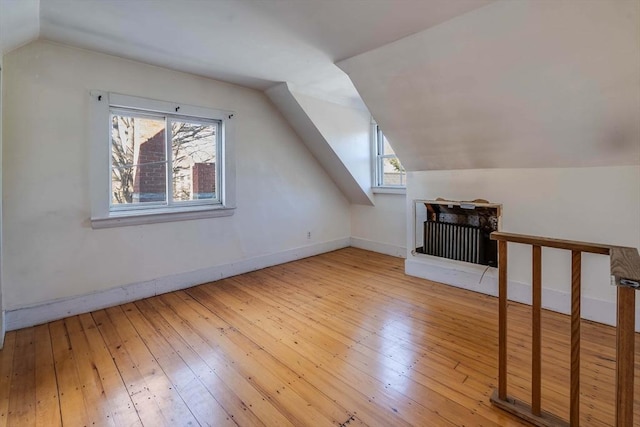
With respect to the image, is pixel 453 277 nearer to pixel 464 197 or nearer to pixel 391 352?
pixel 464 197

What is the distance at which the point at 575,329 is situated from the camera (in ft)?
4.67

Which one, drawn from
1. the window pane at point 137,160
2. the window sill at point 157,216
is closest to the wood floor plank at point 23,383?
the window sill at point 157,216

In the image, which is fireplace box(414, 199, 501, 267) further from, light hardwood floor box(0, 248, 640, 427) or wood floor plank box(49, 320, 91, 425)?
wood floor plank box(49, 320, 91, 425)

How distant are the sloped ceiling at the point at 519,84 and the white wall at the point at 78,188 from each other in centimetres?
178

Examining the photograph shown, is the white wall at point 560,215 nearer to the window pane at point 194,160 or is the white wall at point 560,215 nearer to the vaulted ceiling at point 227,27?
the vaulted ceiling at point 227,27

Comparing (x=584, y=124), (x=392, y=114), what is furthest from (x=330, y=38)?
(x=584, y=124)

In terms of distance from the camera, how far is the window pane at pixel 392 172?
4.68m

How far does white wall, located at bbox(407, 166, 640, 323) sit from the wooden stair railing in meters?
1.51

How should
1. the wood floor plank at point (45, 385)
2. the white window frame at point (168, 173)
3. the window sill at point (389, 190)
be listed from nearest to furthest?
the wood floor plank at point (45, 385)
the white window frame at point (168, 173)
the window sill at point (389, 190)

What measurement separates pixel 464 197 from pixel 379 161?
1.82 meters

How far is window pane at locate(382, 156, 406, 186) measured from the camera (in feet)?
15.3

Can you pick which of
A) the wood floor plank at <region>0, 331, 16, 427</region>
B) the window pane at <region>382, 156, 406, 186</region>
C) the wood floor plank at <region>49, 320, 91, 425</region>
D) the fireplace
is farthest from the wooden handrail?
the window pane at <region>382, 156, 406, 186</region>

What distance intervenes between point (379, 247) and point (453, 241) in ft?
5.39

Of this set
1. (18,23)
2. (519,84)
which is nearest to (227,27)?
(18,23)
